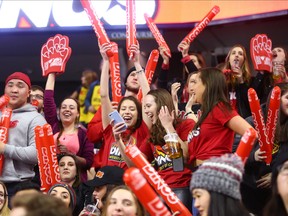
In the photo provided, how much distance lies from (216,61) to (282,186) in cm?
687

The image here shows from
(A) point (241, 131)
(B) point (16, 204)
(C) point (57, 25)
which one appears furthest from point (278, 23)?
(B) point (16, 204)

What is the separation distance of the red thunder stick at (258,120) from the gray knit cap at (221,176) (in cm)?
174

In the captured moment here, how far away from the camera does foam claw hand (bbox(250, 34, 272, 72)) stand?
722 cm

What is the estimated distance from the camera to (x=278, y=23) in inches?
407

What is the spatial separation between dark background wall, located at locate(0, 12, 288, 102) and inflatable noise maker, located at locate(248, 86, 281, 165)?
148 inches

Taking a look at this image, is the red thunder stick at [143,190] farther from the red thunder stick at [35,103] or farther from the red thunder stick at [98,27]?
the red thunder stick at [35,103]

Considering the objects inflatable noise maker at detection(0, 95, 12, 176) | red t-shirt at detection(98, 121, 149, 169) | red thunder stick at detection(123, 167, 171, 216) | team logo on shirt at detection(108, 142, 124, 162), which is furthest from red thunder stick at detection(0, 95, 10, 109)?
red thunder stick at detection(123, 167, 171, 216)

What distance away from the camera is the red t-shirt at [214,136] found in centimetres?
577

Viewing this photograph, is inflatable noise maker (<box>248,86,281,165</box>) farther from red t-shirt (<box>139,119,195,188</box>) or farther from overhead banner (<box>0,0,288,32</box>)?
overhead banner (<box>0,0,288,32</box>)

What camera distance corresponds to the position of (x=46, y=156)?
6520 mm

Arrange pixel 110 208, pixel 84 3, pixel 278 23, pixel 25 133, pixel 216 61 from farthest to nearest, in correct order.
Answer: pixel 216 61, pixel 278 23, pixel 84 3, pixel 25 133, pixel 110 208

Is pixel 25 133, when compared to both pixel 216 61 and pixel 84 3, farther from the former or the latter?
pixel 216 61

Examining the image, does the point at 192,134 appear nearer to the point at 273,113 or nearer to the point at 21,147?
the point at 273,113

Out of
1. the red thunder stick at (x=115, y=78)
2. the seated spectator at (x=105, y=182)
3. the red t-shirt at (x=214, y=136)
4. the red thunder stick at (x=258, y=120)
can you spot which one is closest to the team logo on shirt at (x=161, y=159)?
the seated spectator at (x=105, y=182)
